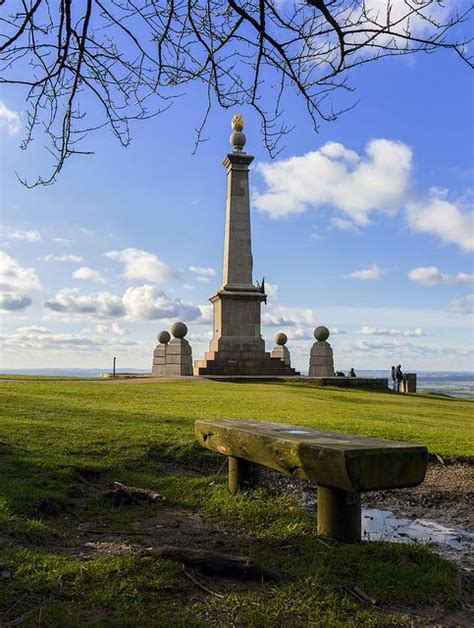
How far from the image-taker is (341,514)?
173 inches

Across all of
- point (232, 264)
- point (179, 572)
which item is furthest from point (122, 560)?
point (232, 264)

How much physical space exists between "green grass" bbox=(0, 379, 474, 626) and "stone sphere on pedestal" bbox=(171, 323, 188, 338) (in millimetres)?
16355

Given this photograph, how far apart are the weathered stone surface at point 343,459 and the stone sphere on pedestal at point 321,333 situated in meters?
23.3

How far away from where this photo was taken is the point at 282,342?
105 ft

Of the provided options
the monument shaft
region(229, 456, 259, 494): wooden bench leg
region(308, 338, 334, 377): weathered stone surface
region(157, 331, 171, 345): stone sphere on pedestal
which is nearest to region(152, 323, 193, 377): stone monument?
region(157, 331, 171, 345): stone sphere on pedestal

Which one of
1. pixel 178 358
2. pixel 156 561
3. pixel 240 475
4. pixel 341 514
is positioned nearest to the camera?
pixel 156 561

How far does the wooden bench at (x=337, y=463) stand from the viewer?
3951 millimetres

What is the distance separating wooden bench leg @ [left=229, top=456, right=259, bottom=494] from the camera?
587 cm

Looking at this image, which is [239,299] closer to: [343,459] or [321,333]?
[321,333]

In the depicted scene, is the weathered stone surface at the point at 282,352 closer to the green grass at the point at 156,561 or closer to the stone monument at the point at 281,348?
the stone monument at the point at 281,348

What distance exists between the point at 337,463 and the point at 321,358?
79.8ft

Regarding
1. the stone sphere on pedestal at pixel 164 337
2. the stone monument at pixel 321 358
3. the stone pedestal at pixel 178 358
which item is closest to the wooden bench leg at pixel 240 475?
the stone pedestal at pixel 178 358

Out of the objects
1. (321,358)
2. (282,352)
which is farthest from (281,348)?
(321,358)

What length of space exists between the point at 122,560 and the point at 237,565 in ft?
2.39
